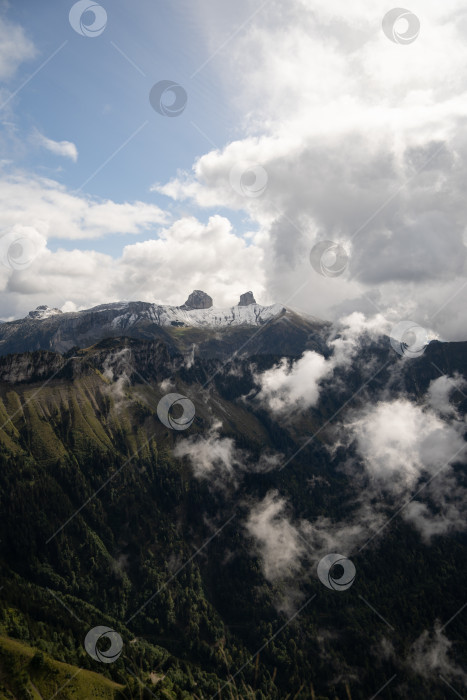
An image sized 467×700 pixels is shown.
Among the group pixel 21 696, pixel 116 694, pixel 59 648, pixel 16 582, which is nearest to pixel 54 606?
pixel 16 582

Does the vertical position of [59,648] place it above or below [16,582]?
above

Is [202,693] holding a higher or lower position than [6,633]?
higher

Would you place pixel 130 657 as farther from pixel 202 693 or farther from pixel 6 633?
pixel 6 633

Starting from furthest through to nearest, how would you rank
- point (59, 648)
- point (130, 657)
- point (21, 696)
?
1. point (130, 657)
2. point (59, 648)
3. point (21, 696)

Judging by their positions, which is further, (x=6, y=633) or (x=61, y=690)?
(x=6, y=633)

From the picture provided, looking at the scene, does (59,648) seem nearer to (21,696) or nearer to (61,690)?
(61,690)

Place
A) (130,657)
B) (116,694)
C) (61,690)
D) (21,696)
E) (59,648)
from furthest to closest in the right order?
1. (130,657)
2. (59,648)
3. (116,694)
4. (61,690)
5. (21,696)

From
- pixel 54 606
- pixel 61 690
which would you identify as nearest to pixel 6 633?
pixel 61 690

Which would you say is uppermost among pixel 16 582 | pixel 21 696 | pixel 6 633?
pixel 21 696

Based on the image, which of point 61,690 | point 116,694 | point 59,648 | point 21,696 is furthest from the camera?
point 59,648
